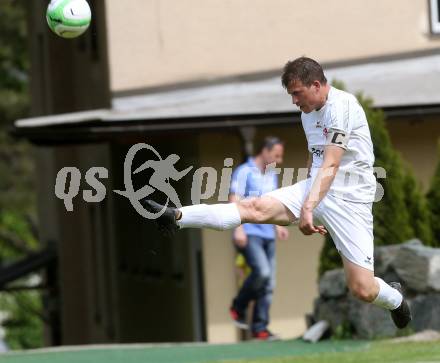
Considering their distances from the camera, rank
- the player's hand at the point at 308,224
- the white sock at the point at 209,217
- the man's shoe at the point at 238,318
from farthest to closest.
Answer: the man's shoe at the point at 238,318 < the white sock at the point at 209,217 < the player's hand at the point at 308,224

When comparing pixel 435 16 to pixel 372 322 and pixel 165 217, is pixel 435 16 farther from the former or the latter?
pixel 165 217

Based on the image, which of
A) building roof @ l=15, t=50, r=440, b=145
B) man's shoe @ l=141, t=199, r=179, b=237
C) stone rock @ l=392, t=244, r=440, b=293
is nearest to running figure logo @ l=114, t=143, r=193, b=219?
building roof @ l=15, t=50, r=440, b=145

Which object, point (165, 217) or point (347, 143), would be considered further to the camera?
point (347, 143)

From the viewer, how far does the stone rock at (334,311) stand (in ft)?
48.0

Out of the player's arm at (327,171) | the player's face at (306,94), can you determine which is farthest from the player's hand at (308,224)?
the player's face at (306,94)

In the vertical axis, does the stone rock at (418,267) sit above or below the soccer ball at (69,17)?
below

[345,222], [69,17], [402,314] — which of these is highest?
[69,17]

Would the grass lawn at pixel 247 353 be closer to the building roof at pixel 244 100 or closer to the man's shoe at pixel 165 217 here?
the man's shoe at pixel 165 217

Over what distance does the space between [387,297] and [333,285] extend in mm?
3468

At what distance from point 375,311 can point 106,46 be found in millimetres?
7096

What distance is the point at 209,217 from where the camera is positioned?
1081 centimetres

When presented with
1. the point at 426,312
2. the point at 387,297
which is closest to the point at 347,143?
the point at 387,297

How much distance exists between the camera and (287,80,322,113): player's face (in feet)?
35.4

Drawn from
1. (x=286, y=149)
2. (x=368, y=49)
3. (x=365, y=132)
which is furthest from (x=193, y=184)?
(x=365, y=132)
